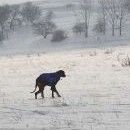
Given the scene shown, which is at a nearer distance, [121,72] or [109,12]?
[121,72]

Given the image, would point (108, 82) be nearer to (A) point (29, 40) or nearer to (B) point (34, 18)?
(A) point (29, 40)

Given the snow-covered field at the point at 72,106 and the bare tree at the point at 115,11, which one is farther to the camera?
the bare tree at the point at 115,11

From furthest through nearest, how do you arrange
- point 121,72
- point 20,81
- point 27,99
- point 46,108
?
point 121,72
point 20,81
point 27,99
point 46,108

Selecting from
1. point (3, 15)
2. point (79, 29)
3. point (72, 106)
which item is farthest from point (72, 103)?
point (3, 15)

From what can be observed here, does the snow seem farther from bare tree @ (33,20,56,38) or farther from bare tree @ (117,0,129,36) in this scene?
bare tree @ (117,0,129,36)

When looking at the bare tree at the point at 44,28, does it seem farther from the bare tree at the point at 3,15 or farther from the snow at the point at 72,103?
the snow at the point at 72,103

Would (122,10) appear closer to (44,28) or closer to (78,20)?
(78,20)

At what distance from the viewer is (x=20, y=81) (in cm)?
1816

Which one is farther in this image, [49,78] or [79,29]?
[79,29]

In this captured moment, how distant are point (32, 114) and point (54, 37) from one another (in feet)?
214

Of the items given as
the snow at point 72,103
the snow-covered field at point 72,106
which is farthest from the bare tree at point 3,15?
the snow-covered field at point 72,106

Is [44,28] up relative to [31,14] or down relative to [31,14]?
down

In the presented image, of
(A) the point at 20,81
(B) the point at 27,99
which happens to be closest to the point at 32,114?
(B) the point at 27,99

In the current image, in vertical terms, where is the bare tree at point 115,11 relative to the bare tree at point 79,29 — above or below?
above
